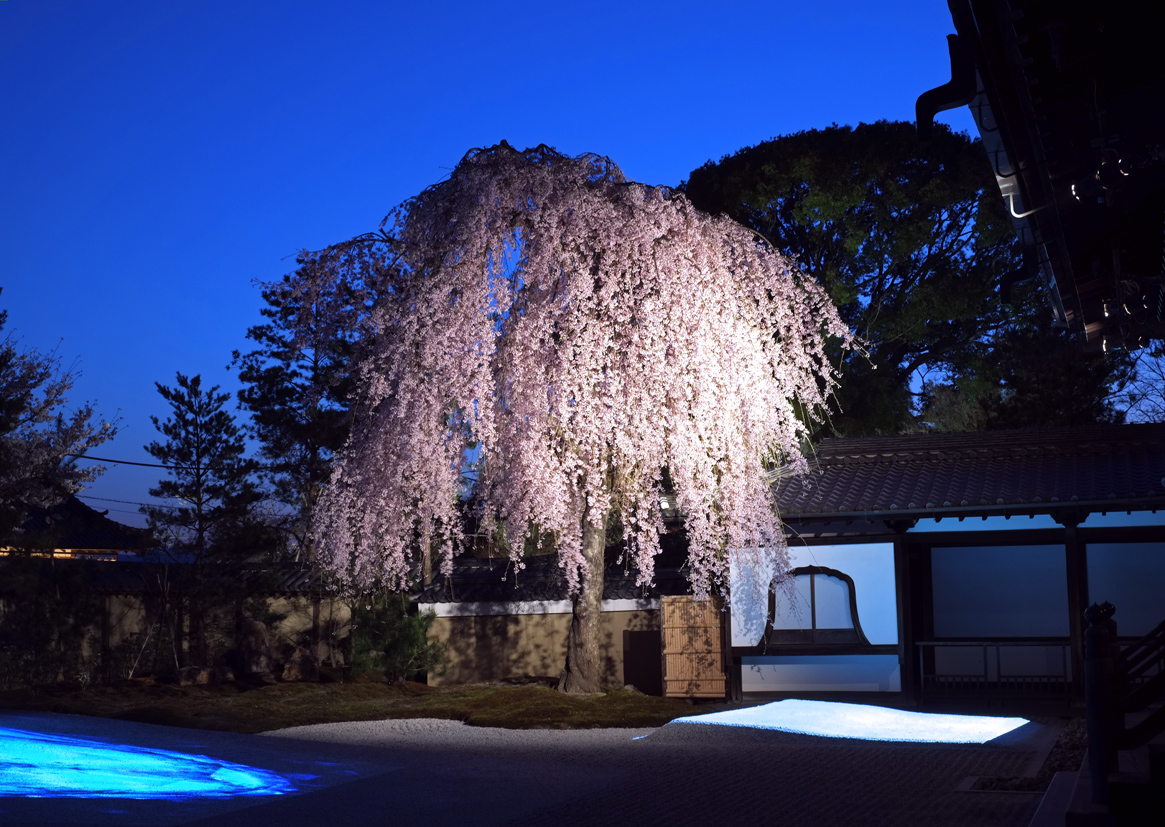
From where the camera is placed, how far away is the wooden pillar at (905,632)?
14289 mm

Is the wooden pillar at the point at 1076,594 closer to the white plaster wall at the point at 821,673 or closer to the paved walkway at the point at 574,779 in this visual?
the paved walkway at the point at 574,779

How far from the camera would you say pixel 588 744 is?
1099 centimetres

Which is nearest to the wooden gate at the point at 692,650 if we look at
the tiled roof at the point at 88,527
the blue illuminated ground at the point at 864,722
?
the blue illuminated ground at the point at 864,722

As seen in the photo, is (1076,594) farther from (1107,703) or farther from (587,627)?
(1107,703)

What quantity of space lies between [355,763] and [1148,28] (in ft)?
26.0

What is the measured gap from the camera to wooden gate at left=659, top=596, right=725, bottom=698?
1585cm

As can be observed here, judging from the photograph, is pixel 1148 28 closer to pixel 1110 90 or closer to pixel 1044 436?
pixel 1110 90

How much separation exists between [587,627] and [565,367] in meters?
3.97

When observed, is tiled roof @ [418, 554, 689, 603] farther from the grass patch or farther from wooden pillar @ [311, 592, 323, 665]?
wooden pillar @ [311, 592, 323, 665]

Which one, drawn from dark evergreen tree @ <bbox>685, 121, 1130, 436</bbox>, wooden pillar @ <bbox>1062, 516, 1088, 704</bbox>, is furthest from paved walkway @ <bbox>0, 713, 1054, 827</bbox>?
dark evergreen tree @ <bbox>685, 121, 1130, 436</bbox>

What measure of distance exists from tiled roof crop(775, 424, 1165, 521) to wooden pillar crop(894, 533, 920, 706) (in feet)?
2.57

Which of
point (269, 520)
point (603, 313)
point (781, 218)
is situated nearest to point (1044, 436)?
point (603, 313)

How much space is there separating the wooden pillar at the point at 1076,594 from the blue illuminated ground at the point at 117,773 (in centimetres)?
971

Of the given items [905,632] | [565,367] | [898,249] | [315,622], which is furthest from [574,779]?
[898,249]
